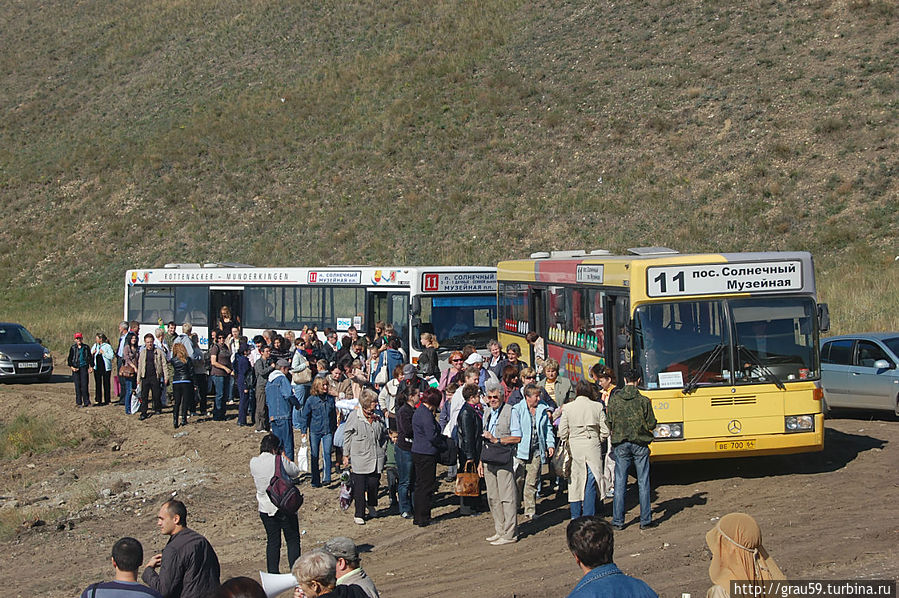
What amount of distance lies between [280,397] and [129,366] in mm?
8422

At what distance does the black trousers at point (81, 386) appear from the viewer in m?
23.3

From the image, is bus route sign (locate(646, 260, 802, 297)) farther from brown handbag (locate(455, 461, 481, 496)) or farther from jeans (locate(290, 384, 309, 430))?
jeans (locate(290, 384, 309, 430))

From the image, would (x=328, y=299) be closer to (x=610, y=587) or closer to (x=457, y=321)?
(x=457, y=321)

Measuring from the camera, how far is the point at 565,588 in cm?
895

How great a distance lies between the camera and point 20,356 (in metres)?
28.0

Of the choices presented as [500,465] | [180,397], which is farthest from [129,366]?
[500,465]

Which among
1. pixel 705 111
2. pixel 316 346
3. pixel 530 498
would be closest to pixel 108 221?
pixel 705 111

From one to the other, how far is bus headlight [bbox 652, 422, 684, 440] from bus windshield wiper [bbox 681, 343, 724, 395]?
0.45m

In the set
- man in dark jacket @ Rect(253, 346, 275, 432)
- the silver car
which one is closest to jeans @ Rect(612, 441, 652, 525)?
the silver car

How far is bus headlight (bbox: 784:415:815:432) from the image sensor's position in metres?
12.0

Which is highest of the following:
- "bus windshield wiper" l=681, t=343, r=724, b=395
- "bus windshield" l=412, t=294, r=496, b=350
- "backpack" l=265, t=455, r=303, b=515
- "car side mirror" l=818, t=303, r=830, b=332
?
"bus windshield" l=412, t=294, r=496, b=350

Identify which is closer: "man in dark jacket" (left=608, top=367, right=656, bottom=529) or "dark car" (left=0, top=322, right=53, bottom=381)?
"man in dark jacket" (left=608, top=367, right=656, bottom=529)

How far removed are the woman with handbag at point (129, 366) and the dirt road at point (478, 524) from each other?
374 centimetres

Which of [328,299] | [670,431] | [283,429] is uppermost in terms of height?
[328,299]
